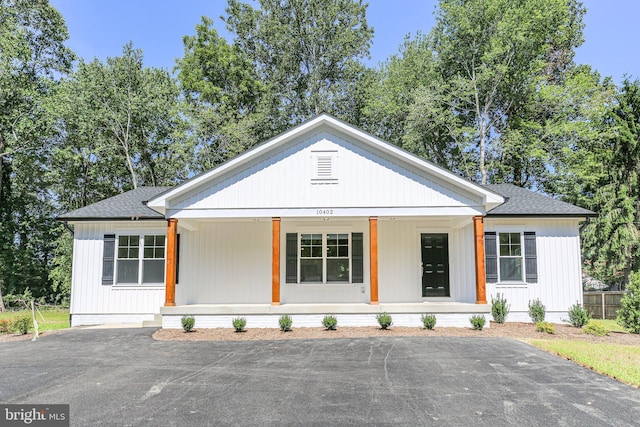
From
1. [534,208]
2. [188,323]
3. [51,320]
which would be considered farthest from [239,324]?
[51,320]

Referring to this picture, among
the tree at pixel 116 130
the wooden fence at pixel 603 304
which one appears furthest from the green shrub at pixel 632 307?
the tree at pixel 116 130

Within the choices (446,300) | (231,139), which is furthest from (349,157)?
(231,139)

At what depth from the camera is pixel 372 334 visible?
10.6 metres

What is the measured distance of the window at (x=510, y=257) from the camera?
1334 cm

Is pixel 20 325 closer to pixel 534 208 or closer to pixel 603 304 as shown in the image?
pixel 534 208

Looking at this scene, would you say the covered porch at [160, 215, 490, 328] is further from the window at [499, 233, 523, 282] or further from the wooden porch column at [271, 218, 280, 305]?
the wooden porch column at [271, 218, 280, 305]

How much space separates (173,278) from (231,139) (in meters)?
14.9

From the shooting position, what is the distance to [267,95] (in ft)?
90.4

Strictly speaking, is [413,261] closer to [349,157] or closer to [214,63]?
[349,157]

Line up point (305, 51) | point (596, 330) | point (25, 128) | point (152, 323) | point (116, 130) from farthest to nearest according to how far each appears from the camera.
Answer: point (305, 51) → point (116, 130) → point (25, 128) → point (152, 323) → point (596, 330)

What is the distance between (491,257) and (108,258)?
37.6ft

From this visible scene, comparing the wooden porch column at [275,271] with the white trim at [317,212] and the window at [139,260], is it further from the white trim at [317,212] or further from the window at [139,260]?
the window at [139,260]

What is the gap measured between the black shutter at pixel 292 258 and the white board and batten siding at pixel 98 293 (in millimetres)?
3833

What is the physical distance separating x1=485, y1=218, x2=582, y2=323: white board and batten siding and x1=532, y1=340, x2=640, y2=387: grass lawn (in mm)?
3383
